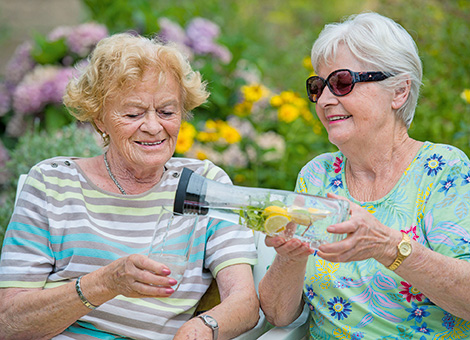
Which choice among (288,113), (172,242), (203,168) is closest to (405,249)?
(172,242)

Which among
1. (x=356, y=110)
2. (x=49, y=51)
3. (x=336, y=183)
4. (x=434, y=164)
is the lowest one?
Result: (x=336, y=183)

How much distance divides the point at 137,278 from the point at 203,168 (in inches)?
32.1

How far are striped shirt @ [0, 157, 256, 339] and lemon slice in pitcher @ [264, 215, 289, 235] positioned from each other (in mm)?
632

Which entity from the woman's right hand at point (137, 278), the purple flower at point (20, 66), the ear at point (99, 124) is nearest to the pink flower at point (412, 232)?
the woman's right hand at point (137, 278)

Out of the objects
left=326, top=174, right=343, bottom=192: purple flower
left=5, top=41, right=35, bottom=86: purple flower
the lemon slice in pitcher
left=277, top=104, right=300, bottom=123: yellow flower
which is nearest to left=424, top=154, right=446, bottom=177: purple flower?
left=326, top=174, right=343, bottom=192: purple flower

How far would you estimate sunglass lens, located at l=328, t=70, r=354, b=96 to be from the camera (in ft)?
7.45

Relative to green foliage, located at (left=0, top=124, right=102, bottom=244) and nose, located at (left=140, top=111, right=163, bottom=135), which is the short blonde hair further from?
green foliage, located at (left=0, top=124, right=102, bottom=244)

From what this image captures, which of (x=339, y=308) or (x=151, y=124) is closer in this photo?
(x=339, y=308)

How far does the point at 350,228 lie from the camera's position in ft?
5.73

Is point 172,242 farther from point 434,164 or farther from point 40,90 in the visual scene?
point 40,90

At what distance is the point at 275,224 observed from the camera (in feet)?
5.92

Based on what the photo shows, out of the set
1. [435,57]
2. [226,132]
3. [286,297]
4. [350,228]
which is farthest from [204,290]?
[435,57]

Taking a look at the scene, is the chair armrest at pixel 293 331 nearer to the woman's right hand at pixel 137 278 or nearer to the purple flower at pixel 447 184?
the woman's right hand at pixel 137 278

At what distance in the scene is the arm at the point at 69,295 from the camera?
193 centimetres
